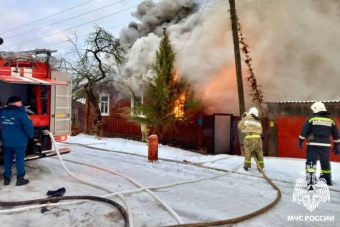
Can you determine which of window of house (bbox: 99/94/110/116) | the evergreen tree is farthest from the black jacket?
window of house (bbox: 99/94/110/116)

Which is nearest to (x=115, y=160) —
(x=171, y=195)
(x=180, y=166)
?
(x=180, y=166)

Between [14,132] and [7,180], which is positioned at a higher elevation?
[14,132]

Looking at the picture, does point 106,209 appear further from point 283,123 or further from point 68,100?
point 283,123

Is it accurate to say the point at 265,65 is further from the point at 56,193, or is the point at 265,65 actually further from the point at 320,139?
the point at 56,193

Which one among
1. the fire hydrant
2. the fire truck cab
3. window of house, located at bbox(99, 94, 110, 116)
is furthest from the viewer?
window of house, located at bbox(99, 94, 110, 116)

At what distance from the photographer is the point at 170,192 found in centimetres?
580

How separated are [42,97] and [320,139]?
5.93m

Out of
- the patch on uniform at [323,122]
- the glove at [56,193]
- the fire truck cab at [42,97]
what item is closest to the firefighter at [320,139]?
the patch on uniform at [323,122]

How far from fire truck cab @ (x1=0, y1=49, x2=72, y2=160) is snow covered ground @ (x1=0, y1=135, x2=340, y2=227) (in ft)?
2.05

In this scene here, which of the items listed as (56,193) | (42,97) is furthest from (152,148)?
(56,193)

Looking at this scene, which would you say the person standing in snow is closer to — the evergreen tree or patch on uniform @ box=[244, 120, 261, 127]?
patch on uniform @ box=[244, 120, 261, 127]

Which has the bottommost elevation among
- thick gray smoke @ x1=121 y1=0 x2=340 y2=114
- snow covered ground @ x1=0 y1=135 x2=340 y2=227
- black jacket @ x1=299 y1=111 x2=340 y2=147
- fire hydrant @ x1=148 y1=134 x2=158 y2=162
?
snow covered ground @ x1=0 y1=135 x2=340 y2=227

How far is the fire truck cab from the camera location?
7.27 meters

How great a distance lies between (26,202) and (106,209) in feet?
3.87
